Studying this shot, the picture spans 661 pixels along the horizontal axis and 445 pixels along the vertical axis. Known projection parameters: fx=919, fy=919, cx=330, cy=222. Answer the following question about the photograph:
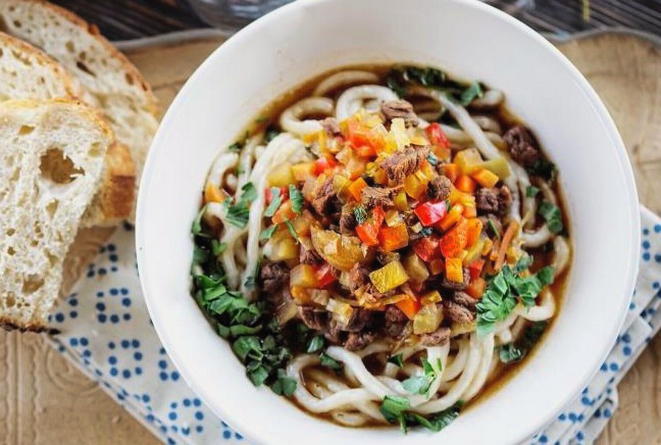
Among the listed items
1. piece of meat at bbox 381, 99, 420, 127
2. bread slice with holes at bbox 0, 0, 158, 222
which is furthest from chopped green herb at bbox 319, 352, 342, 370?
bread slice with holes at bbox 0, 0, 158, 222

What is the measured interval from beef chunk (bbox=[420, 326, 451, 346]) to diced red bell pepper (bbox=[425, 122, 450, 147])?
3.06 feet

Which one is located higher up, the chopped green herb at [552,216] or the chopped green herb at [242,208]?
the chopped green herb at [552,216]

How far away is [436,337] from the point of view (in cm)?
438

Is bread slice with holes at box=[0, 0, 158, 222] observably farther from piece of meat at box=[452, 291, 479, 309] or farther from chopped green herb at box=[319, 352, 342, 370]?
piece of meat at box=[452, 291, 479, 309]

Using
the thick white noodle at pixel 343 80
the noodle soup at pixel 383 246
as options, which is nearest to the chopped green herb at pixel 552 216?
the noodle soup at pixel 383 246

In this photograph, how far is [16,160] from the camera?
4.76m

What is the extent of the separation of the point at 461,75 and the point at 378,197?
3.40 ft

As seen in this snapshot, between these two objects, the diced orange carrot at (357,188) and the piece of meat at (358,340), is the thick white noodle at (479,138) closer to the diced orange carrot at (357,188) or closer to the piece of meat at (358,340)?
the diced orange carrot at (357,188)

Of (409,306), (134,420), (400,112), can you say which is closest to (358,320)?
(409,306)

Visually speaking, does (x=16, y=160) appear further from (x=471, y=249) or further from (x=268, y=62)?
(x=471, y=249)

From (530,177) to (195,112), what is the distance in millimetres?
1732

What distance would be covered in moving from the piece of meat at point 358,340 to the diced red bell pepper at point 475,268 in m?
0.58

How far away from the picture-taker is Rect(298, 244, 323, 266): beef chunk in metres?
4.34

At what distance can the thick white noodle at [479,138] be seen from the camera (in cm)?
463
